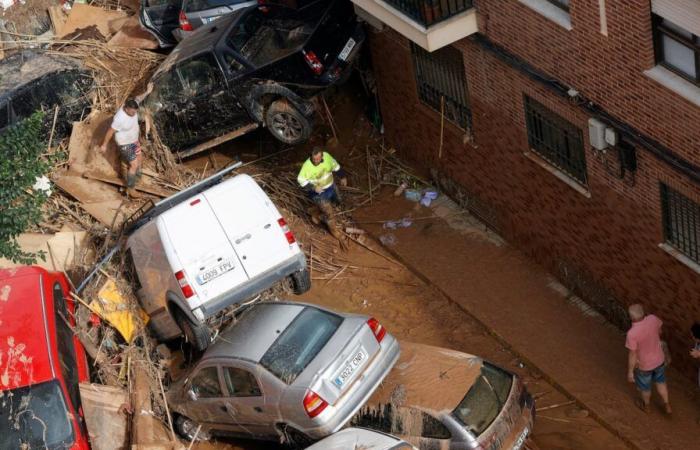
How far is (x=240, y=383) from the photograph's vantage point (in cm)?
1394

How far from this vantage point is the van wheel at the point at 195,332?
15.4m

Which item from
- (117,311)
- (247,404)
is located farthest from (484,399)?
(117,311)

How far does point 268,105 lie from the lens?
1955cm

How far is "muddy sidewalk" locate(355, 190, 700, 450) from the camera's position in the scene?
14289 mm

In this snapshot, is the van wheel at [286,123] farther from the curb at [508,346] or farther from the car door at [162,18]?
the car door at [162,18]

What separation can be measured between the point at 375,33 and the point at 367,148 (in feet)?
7.26

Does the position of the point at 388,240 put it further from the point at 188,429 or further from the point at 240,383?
the point at 240,383

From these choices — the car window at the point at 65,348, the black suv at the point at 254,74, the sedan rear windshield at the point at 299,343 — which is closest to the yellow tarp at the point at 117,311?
the car window at the point at 65,348

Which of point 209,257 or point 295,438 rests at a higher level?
point 209,257

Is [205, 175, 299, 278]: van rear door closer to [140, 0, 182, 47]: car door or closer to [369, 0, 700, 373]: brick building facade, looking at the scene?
[369, 0, 700, 373]: brick building facade

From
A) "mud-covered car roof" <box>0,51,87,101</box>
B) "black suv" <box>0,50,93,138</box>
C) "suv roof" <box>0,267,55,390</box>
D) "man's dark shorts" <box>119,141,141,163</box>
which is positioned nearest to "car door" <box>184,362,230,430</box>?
"suv roof" <box>0,267,55,390</box>

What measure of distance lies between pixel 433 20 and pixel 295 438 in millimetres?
5732

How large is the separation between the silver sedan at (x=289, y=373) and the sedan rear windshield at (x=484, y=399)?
117 centimetres

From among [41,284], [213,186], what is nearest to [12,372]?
[41,284]
